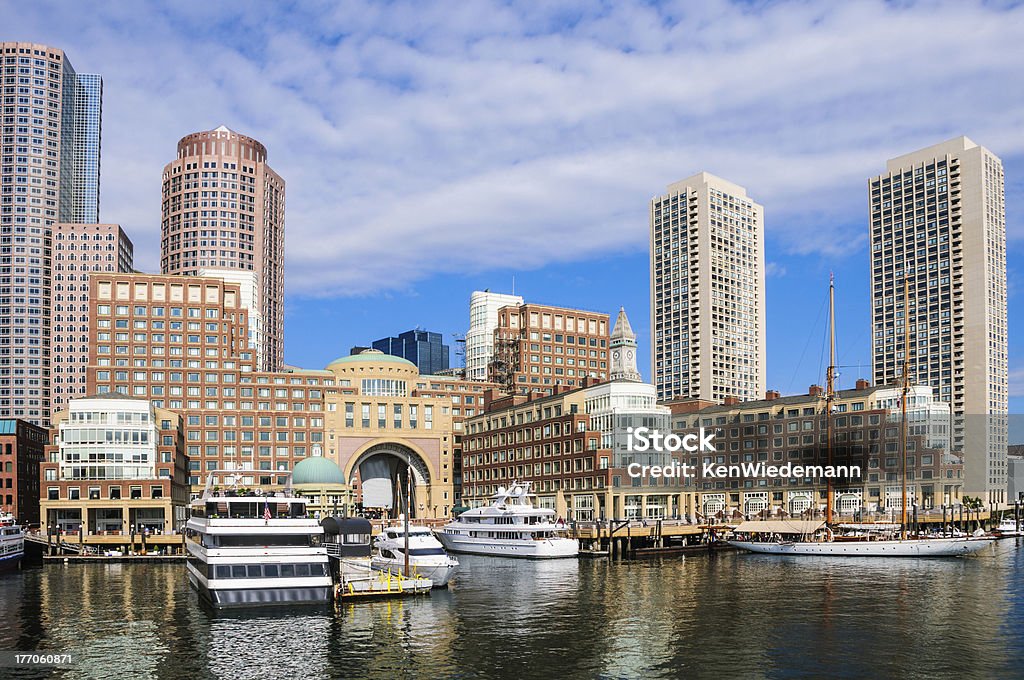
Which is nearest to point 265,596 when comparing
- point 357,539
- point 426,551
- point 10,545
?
point 426,551

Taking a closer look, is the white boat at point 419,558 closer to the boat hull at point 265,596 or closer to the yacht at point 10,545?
the boat hull at point 265,596

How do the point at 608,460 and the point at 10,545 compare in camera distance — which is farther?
the point at 608,460

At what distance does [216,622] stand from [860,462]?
147827 millimetres

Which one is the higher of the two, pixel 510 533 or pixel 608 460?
pixel 608 460

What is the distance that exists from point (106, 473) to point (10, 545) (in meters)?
45.3

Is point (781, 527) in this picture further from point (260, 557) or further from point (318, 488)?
point (260, 557)

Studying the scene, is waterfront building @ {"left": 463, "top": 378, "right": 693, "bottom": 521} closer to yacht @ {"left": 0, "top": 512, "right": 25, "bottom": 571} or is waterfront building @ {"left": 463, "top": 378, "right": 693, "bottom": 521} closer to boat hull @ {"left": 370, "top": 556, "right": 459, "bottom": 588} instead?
yacht @ {"left": 0, "top": 512, "right": 25, "bottom": 571}

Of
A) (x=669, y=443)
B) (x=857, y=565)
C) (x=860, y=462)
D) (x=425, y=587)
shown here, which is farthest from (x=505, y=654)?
(x=860, y=462)

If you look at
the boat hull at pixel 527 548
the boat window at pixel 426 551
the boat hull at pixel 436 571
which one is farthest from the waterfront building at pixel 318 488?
the boat hull at pixel 436 571

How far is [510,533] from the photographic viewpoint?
146 metres

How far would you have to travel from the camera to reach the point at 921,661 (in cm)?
6462

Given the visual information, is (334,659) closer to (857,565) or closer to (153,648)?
(153,648)

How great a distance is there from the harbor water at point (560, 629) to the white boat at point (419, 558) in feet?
10.2

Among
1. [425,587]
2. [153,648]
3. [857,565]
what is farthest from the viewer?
[857,565]
